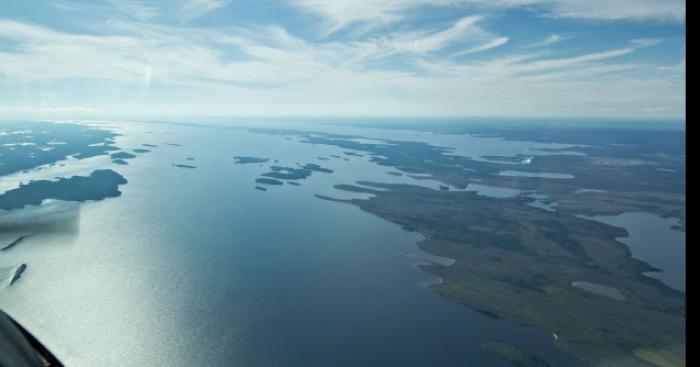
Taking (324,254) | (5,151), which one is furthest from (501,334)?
(5,151)

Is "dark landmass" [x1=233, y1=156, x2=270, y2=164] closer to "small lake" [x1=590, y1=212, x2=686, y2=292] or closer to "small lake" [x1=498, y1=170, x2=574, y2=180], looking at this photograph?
"small lake" [x1=498, y1=170, x2=574, y2=180]

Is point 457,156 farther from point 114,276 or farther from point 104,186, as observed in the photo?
point 114,276

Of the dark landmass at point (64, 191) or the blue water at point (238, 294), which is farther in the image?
the dark landmass at point (64, 191)

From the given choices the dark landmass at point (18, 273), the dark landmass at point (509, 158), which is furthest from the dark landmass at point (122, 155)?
the dark landmass at point (509, 158)

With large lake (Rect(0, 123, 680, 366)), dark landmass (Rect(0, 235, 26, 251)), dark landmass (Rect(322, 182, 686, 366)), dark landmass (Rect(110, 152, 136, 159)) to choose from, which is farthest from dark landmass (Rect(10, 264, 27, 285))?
dark landmass (Rect(110, 152, 136, 159))

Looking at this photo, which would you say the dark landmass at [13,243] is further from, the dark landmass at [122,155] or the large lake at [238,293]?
the dark landmass at [122,155]

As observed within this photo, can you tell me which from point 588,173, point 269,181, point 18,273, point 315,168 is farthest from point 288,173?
point 588,173
